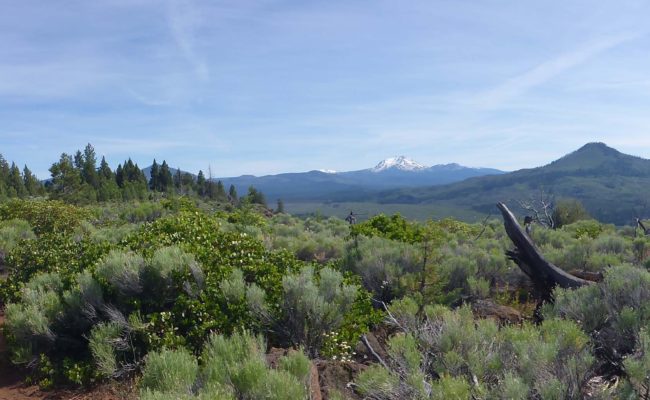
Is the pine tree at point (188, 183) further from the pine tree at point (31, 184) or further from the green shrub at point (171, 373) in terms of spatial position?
the green shrub at point (171, 373)

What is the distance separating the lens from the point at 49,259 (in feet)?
30.8

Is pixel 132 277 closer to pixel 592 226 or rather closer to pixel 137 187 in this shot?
pixel 592 226

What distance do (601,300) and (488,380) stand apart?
248 cm

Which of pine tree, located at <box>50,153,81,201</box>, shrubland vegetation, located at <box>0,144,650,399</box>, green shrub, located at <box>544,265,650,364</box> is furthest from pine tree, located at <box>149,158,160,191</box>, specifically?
green shrub, located at <box>544,265,650,364</box>

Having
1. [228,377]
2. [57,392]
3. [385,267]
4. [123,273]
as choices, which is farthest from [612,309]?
[57,392]

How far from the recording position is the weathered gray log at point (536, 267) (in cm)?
822

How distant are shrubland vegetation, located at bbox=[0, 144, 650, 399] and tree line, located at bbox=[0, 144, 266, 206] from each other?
39.9 meters

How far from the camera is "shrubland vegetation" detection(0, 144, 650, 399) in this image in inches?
170

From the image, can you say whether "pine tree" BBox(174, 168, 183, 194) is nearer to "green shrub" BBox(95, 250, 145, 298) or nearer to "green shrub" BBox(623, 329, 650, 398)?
"green shrub" BBox(95, 250, 145, 298)

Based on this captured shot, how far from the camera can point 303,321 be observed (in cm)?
635

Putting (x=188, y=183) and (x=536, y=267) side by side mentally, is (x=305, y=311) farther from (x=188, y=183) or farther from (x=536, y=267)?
(x=188, y=183)

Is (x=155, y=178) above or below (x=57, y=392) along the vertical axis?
above

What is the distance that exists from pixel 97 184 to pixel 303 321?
64293mm

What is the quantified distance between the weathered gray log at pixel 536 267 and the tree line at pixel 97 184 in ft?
137
